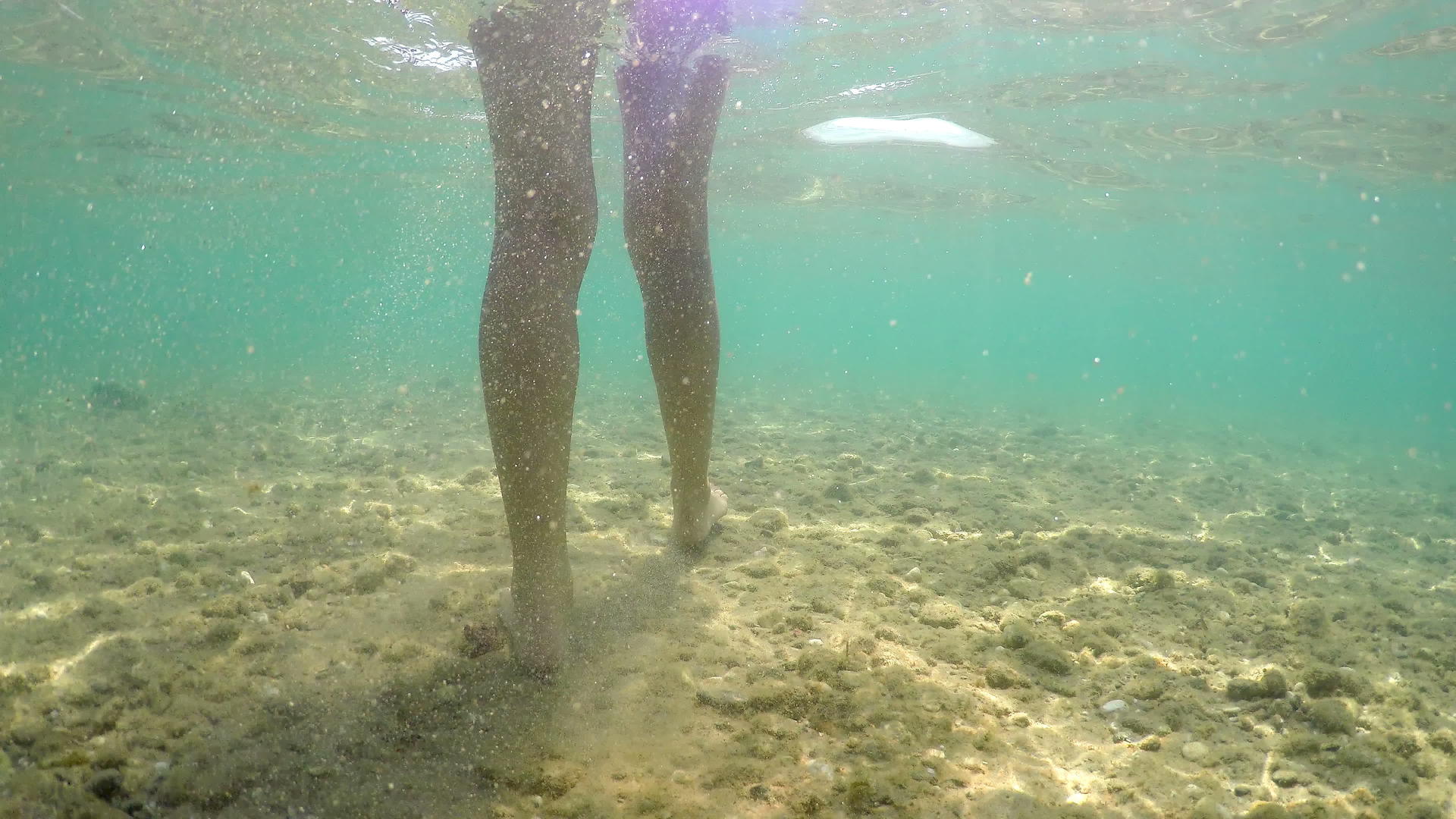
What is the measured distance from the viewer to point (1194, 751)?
2.16 meters

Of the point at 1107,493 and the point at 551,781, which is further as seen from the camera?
the point at 1107,493


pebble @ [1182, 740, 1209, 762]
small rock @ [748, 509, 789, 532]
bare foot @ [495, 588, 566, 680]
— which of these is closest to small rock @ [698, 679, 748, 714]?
bare foot @ [495, 588, 566, 680]

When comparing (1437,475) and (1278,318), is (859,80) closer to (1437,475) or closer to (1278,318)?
(1437,475)

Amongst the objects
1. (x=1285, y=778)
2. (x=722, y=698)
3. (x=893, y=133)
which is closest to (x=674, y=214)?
(x=722, y=698)

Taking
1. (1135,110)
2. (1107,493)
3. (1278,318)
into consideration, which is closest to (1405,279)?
(1135,110)

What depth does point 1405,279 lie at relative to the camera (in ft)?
139

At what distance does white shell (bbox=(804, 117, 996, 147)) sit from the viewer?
19.4 meters

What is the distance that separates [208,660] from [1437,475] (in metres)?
19.0

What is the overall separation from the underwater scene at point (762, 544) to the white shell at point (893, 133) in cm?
24

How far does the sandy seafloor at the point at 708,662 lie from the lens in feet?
6.04

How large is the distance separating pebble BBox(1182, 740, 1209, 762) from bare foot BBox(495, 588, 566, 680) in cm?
184

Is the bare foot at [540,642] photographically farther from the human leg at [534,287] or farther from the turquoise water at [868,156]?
the turquoise water at [868,156]

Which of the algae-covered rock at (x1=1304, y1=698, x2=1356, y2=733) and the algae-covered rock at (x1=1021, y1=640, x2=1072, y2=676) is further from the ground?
the algae-covered rock at (x1=1021, y1=640, x2=1072, y2=676)

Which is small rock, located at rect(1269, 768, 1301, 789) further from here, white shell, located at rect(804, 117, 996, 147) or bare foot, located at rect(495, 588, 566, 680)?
white shell, located at rect(804, 117, 996, 147)
